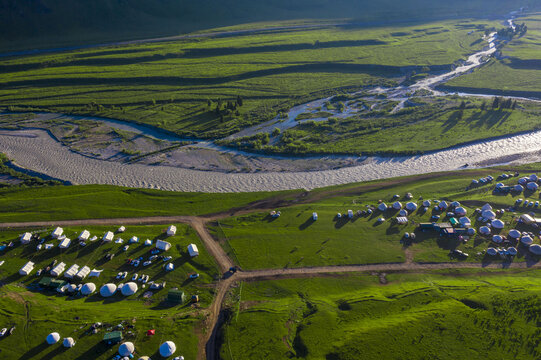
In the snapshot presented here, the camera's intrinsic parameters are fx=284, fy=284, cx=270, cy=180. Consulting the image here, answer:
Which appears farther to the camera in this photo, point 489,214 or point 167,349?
point 489,214

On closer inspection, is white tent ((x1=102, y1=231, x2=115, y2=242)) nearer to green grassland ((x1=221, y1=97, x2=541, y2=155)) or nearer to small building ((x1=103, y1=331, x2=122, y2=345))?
small building ((x1=103, y1=331, x2=122, y2=345))

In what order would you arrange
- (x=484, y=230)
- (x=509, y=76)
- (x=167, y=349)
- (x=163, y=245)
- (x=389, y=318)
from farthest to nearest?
(x=509, y=76)
(x=484, y=230)
(x=163, y=245)
(x=389, y=318)
(x=167, y=349)

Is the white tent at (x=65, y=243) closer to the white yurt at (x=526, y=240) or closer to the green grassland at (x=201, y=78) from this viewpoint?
the green grassland at (x=201, y=78)

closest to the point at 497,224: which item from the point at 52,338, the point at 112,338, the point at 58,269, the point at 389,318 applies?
the point at 389,318

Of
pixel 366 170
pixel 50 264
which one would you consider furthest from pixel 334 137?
pixel 50 264

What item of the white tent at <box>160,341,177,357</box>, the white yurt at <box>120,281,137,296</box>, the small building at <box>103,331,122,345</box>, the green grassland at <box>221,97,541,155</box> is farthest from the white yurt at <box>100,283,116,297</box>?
the green grassland at <box>221,97,541,155</box>

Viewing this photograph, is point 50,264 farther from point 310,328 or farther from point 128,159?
point 310,328

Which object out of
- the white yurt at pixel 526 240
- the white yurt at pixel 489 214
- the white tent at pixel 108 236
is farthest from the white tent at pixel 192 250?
the white yurt at pixel 526 240

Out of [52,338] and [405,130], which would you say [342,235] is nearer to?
[52,338]
